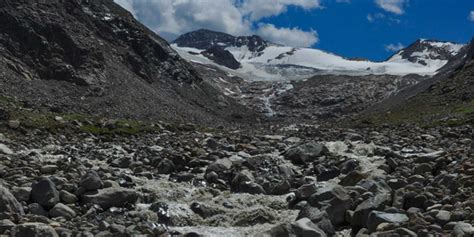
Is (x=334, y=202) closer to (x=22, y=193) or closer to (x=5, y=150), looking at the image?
(x=22, y=193)

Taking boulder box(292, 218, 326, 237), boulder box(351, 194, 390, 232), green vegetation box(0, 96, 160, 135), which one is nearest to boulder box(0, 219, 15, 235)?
boulder box(292, 218, 326, 237)

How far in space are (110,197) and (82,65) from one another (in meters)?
67.6

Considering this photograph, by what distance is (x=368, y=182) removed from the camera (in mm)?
19547

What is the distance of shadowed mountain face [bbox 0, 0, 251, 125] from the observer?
7012cm

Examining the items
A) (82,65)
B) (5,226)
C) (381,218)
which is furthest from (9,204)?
(82,65)

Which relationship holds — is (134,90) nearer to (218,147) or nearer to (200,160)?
(218,147)

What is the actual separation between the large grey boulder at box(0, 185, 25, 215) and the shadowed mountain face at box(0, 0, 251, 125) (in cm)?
4453

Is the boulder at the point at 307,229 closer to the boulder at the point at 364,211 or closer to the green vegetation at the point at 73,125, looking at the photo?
the boulder at the point at 364,211

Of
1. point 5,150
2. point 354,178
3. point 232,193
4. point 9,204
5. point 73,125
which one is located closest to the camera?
point 9,204

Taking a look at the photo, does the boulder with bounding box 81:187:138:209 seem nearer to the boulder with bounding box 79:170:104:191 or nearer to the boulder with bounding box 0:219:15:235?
the boulder with bounding box 79:170:104:191

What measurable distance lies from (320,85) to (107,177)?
582 ft

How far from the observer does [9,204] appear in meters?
16.0

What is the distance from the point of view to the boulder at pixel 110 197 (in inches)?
727

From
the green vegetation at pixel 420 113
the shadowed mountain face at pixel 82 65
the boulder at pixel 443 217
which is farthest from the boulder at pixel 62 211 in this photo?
the green vegetation at pixel 420 113
